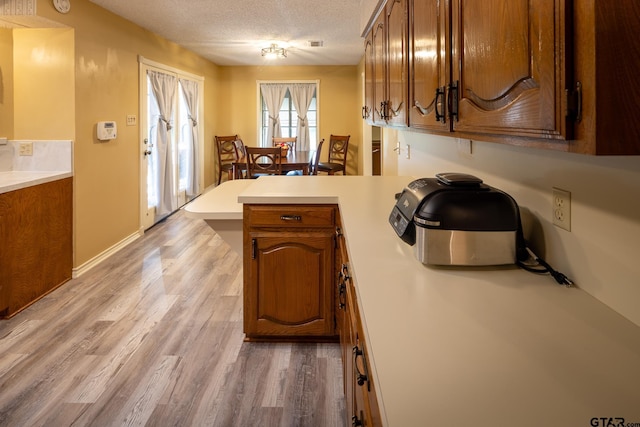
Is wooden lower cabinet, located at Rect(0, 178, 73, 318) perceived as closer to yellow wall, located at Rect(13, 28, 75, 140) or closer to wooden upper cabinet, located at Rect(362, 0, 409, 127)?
yellow wall, located at Rect(13, 28, 75, 140)

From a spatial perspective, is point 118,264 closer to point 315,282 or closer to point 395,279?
point 315,282

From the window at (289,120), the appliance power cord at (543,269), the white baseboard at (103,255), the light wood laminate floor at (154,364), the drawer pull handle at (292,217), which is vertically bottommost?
the light wood laminate floor at (154,364)

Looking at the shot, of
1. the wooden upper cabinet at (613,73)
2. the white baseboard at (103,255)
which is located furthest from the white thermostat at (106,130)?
the wooden upper cabinet at (613,73)

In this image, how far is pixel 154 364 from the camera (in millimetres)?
2381

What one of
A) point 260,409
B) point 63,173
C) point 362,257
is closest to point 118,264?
point 63,173

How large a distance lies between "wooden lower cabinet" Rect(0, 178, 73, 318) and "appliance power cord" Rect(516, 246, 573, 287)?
302 cm

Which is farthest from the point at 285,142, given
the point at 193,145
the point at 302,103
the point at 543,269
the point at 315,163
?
the point at 543,269

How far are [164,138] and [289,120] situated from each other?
327 cm

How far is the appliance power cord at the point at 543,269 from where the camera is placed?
A: 1165mm

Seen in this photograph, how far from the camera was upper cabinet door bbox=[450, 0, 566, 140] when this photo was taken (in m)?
0.74

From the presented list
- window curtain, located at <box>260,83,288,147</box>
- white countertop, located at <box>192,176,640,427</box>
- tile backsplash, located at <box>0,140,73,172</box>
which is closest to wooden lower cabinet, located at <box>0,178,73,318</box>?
tile backsplash, located at <box>0,140,73,172</box>

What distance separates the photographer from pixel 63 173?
3.62 metres

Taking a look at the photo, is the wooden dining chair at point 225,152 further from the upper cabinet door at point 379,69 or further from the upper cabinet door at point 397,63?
the upper cabinet door at point 397,63

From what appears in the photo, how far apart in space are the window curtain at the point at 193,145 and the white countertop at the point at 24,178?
3.48 m
